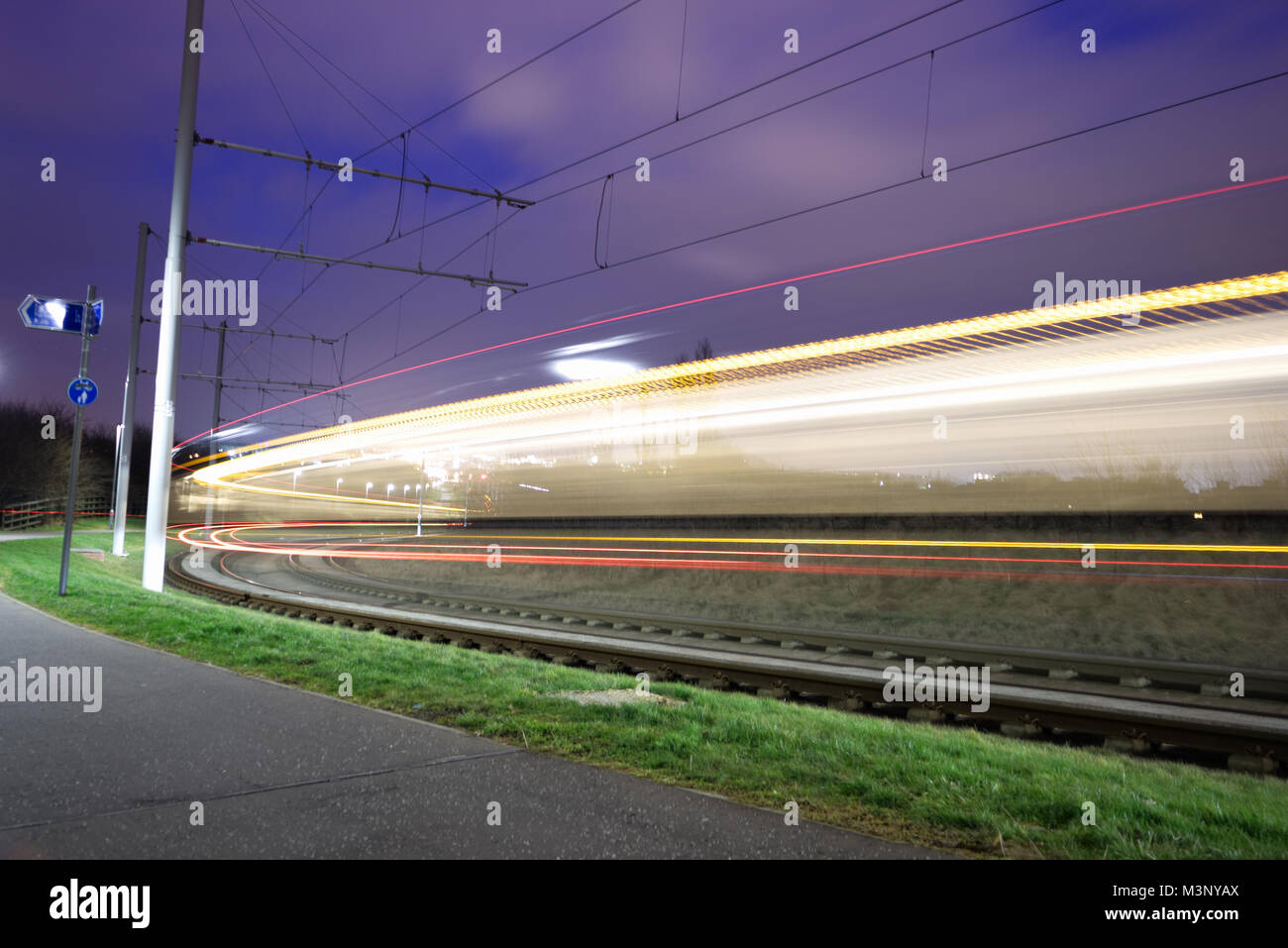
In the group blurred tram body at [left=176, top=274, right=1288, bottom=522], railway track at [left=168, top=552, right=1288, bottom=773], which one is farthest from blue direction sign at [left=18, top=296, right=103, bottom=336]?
blurred tram body at [left=176, top=274, right=1288, bottom=522]

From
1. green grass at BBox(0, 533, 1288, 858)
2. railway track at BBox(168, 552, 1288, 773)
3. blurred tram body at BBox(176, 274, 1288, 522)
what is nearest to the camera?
green grass at BBox(0, 533, 1288, 858)

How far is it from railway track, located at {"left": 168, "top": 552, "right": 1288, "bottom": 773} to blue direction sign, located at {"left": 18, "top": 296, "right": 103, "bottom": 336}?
7125 millimetres

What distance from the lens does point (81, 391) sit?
46.9 ft

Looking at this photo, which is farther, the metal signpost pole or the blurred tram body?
the metal signpost pole

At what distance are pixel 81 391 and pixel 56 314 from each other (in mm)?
1413

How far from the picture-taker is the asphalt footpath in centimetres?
390

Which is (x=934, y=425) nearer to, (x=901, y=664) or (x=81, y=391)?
(x=901, y=664)

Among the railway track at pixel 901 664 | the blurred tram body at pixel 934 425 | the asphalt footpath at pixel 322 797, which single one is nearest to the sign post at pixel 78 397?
the railway track at pixel 901 664

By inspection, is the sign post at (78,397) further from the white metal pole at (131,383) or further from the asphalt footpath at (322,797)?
the white metal pole at (131,383)

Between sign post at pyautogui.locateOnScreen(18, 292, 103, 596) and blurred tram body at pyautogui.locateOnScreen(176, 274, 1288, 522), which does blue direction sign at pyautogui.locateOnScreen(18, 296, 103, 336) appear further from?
blurred tram body at pyautogui.locateOnScreen(176, 274, 1288, 522)

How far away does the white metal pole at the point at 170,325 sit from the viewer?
16.7m

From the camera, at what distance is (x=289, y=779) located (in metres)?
4.81

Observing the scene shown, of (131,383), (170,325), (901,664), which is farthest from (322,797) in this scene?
(131,383)
